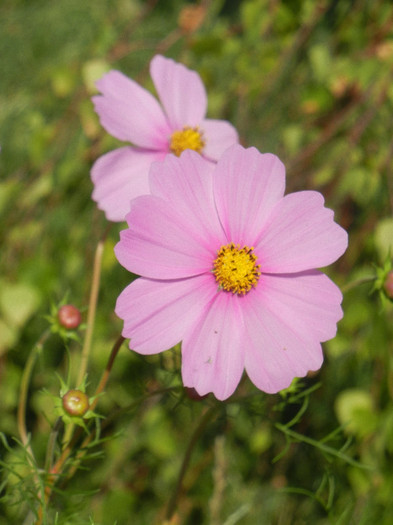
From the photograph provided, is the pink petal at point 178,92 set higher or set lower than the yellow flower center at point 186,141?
higher

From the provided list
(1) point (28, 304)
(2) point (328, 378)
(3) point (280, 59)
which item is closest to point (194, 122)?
(1) point (28, 304)

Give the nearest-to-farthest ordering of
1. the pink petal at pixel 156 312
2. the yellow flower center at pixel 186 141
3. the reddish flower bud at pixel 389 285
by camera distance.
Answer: the pink petal at pixel 156 312
the reddish flower bud at pixel 389 285
the yellow flower center at pixel 186 141

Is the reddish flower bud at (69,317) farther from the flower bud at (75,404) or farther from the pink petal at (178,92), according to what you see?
the pink petal at (178,92)

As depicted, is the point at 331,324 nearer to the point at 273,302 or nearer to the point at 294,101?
the point at 273,302

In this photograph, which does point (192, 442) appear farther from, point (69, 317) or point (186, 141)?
point (186, 141)

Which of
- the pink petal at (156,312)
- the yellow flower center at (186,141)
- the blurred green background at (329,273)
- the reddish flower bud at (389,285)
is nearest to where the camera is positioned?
the pink petal at (156,312)

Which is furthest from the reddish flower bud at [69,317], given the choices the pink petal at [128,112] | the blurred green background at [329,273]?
the blurred green background at [329,273]

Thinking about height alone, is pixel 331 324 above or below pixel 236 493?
above
